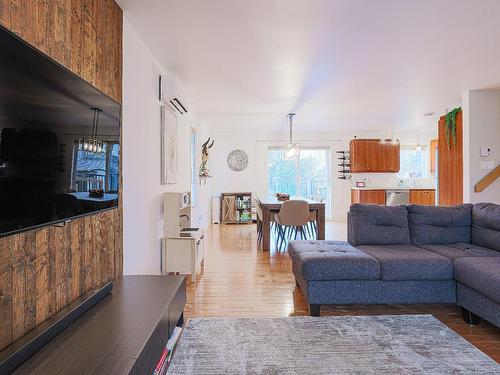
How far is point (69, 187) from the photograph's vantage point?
4.75 feet

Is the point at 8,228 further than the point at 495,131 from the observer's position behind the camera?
No

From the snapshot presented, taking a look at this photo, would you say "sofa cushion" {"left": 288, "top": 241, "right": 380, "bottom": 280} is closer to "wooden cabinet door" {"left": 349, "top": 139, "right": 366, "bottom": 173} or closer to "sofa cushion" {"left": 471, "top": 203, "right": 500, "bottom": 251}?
"sofa cushion" {"left": 471, "top": 203, "right": 500, "bottom": 251}

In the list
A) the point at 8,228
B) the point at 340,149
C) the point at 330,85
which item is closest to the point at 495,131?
the point at 330,85

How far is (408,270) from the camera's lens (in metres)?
2.64

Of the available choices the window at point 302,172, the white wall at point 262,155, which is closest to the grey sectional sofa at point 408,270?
the white wall at point 262,155

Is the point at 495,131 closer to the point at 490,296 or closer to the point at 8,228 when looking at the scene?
the point at 490,296

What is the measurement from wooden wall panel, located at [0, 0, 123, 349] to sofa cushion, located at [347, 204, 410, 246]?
7.22 ft

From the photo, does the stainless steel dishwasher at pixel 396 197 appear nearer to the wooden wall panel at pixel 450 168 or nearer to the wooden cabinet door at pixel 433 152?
the wooden cabinet door at pixel 433 152

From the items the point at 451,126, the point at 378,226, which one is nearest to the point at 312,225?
the point at 451,126

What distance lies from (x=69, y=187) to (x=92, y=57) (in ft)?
3.06

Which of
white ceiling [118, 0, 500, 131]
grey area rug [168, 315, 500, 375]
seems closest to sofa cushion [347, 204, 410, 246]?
grey area rug [168, 315, 500, 375]

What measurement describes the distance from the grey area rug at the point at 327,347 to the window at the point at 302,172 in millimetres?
6233

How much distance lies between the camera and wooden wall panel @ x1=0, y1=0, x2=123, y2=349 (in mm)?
1282

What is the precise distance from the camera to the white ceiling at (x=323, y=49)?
2455mm
